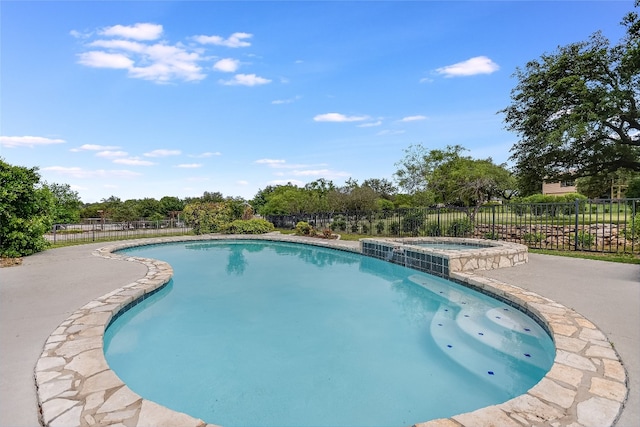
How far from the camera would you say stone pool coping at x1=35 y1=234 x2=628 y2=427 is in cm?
202

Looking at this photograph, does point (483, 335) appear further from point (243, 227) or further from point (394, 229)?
point (243, 227)

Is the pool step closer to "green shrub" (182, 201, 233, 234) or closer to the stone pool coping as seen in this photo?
the stone pool coping

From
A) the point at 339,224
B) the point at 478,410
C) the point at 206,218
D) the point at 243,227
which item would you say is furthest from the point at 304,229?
the point at 478,410

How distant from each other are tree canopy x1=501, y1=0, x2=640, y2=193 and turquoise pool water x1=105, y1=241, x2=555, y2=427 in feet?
38.7

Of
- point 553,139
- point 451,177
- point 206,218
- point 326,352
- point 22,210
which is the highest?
point 553,139

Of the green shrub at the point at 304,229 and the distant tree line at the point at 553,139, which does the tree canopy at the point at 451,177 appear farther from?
the green shrub at the point at 304,229

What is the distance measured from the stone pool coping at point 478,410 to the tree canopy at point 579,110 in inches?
506

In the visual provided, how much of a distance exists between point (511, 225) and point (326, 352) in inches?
414

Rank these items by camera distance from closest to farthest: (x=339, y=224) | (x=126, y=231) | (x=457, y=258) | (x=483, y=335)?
(x=483, y=335)
(x=457, y=258)
(x=126, y=231)
(x=339, y=224)

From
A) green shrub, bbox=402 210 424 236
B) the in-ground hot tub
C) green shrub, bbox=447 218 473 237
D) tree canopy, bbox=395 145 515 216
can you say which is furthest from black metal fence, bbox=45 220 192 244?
tree canopy, bbox=395 145 515 216

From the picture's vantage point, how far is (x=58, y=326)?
361 centimetres

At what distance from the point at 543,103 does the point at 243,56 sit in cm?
1337

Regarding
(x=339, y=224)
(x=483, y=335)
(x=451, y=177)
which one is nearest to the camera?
(x=483, y=335)

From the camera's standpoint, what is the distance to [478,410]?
213cm
